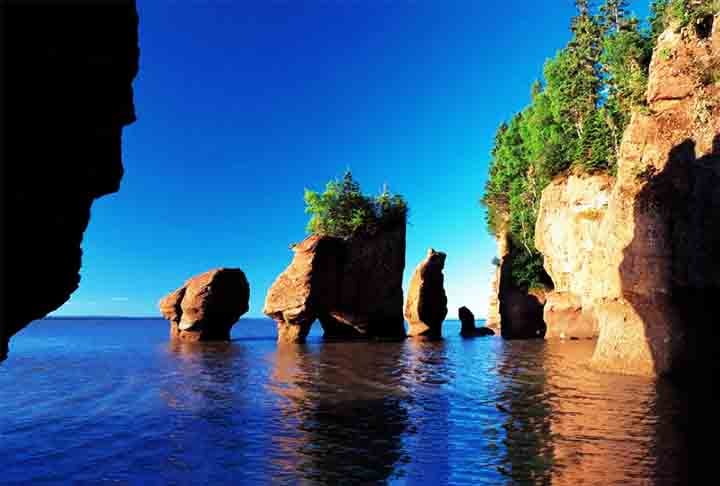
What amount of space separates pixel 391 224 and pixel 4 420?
40527mm

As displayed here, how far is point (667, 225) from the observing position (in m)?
19.9

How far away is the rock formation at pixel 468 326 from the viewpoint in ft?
200

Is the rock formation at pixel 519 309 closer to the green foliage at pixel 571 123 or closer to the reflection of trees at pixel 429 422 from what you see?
the green foliage at pixel 571 123

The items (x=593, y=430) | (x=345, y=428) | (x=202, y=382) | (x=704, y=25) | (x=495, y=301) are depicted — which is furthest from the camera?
(x=495, y=301)

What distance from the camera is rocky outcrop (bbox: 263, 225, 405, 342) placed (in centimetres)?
4372

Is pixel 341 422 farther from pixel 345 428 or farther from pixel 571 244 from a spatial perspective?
pixel 571 244

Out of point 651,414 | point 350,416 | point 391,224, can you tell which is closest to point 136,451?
point 350,416

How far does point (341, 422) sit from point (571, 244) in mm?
35378

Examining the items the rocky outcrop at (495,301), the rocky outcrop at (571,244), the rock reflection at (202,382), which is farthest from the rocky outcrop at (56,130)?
the rocky outcrop at (495,301)

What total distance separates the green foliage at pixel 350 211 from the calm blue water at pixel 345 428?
28953mm

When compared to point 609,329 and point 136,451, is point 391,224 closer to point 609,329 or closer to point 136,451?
point 609,329

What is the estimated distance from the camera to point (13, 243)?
7.37 metres


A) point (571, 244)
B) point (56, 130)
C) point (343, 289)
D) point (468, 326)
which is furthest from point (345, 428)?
point (468, 326)

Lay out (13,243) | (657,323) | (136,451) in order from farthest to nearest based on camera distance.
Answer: (657,323), (136,451), (13,243)
